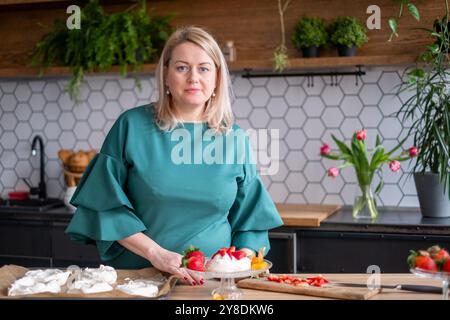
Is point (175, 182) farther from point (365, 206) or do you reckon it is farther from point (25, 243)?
point (25, 243)

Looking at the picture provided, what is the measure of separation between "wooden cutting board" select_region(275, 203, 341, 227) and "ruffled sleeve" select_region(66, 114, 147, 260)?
1.23 m

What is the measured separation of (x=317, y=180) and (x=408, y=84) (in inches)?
30.6

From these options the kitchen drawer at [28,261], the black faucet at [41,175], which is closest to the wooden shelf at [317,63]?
the black faucet at [41,175]

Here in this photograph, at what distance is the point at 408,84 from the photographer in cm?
370

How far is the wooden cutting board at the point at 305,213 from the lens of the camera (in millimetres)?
3344

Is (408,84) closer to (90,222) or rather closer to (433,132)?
(433,132)

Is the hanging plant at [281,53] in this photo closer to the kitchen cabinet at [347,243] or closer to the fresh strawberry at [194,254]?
the kitchen cabinet at [347,243]

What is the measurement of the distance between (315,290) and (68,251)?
222 centimetres

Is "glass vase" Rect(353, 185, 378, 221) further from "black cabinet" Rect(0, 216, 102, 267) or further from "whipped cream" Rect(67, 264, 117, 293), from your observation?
"whipped cream" Rect(67, 264, 117, 293)

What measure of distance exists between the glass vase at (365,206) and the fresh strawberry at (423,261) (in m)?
1.76

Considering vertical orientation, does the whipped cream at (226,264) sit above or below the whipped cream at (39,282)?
above

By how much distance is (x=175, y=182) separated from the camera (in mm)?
2314

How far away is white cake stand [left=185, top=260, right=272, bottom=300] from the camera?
181 cm

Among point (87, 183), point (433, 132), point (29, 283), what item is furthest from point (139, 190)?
point (433, 132)
